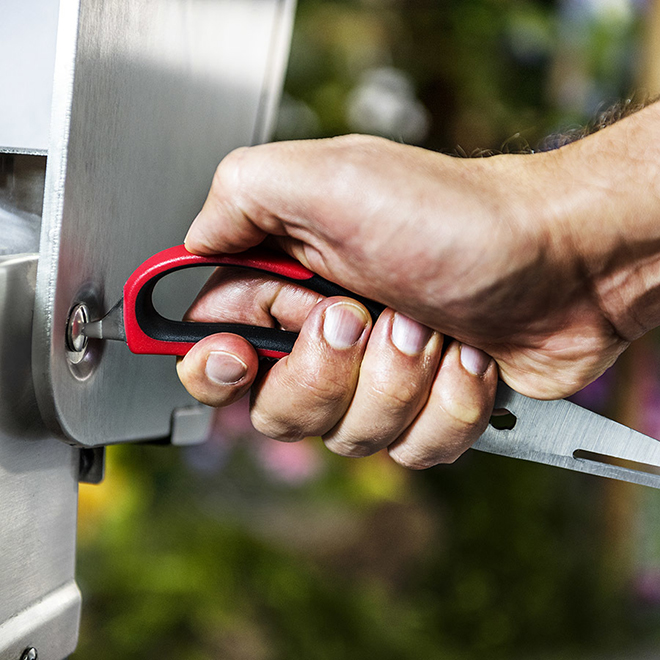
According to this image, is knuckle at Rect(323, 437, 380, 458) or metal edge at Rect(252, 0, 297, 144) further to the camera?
metal edge at Rect(252, 0, 297, 144)

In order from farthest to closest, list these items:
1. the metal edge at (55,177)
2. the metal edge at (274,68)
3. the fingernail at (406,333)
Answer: the metal edge at (274,68)
the fingernail at (406,333)
the metal edge at (55,177)

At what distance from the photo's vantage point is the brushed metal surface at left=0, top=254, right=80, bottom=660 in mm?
292

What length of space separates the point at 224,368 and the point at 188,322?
0.03 m

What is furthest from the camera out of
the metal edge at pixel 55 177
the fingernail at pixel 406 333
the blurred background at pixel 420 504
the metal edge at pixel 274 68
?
the blurred background at pixel 420 504

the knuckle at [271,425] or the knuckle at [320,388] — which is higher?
the knuckle at [320,388]

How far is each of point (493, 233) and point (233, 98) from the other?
0.84ft

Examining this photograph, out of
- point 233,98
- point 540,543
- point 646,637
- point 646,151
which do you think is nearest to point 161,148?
point 233,98

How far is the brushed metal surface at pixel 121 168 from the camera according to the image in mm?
283

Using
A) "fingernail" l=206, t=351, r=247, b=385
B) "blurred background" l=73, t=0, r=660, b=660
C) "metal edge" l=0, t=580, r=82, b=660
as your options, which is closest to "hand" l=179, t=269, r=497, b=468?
"fingernail" l=206, t=351, r=247, b=385

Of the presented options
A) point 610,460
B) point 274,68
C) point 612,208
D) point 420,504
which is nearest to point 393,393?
point 612,208

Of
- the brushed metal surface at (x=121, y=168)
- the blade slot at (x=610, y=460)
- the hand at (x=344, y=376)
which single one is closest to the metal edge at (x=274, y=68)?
the brushed metal surface at (x=121, y=168)

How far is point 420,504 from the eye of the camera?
1.21 meters

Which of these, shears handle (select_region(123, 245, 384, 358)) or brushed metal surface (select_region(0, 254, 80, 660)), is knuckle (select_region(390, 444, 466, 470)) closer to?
shears handle (select_region(123, 245, 384, 358))

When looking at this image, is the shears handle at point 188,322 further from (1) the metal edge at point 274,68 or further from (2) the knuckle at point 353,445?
(1) the metal edge at point 274,68
